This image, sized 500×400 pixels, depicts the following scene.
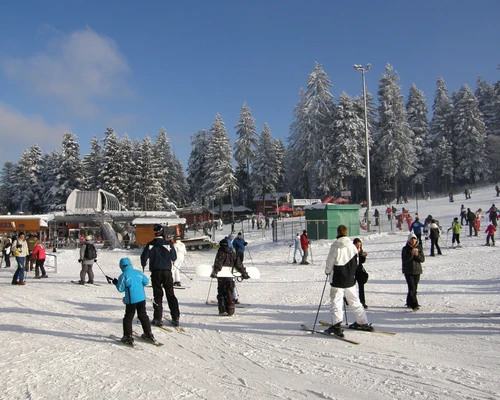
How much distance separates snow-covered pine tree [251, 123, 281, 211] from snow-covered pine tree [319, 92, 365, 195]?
42.9 ft

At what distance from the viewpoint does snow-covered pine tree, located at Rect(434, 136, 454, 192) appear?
58469 millimetres

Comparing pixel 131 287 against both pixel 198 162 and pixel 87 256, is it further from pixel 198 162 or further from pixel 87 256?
pixel 198 162

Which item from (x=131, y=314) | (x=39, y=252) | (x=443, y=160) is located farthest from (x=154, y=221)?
(x=443, y=160)

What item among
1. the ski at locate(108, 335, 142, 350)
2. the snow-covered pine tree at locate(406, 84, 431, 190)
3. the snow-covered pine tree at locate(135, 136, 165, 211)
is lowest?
the ski at locate(108, 335, 142, 350)

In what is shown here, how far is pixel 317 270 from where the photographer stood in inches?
645

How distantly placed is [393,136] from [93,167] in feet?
141

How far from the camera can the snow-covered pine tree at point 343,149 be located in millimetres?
49281

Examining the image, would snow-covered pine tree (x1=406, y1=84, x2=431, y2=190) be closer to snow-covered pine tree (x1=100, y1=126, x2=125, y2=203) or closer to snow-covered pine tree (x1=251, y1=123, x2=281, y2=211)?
snow-covered pine tree (x1=251, y1=123, x2=281, y2=211)

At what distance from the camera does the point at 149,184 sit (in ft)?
186

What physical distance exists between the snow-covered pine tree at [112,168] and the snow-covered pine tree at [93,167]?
4817 mm

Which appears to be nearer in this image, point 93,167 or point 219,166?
point 219,166

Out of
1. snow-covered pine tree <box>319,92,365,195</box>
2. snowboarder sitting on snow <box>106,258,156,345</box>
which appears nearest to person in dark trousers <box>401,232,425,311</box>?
snowboarder sitting on snow <box>106,258,156,345</box>

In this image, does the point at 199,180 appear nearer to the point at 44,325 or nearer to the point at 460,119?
the point at 460,119

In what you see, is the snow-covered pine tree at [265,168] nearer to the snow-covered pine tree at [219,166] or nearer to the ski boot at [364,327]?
the snow-covered pine tree at [219,166]
